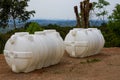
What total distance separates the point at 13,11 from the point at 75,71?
1444 cm

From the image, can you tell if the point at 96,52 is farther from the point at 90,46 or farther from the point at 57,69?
the point at 57,69

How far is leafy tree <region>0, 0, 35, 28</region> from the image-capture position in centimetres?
2297

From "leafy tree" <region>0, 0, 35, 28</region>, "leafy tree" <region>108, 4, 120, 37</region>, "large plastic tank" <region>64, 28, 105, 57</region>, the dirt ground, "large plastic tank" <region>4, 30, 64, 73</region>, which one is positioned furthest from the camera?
"leafy tree" <region>0, 0, 35, 28</region>

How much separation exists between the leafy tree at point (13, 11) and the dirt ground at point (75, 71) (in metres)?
11.8

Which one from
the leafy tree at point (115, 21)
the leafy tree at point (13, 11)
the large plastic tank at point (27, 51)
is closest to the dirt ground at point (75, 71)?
the large plastic tank at point (27, 51)

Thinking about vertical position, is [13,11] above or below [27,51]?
below

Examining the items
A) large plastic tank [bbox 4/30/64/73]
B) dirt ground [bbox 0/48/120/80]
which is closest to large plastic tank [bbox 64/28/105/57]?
dirt ground [bbox 0/48/120/80]

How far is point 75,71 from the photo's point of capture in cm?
969

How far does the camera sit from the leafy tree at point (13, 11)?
904 inches

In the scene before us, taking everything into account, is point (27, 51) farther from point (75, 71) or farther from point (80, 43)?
point (80, 43)

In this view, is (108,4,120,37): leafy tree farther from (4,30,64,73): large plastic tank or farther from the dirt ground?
(4,30,64,73): large plastic tank

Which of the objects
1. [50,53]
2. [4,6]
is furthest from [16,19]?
[50,53]

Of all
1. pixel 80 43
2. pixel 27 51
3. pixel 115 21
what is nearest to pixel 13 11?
pixel 115 21

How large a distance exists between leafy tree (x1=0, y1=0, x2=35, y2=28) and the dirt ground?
38.8ft
